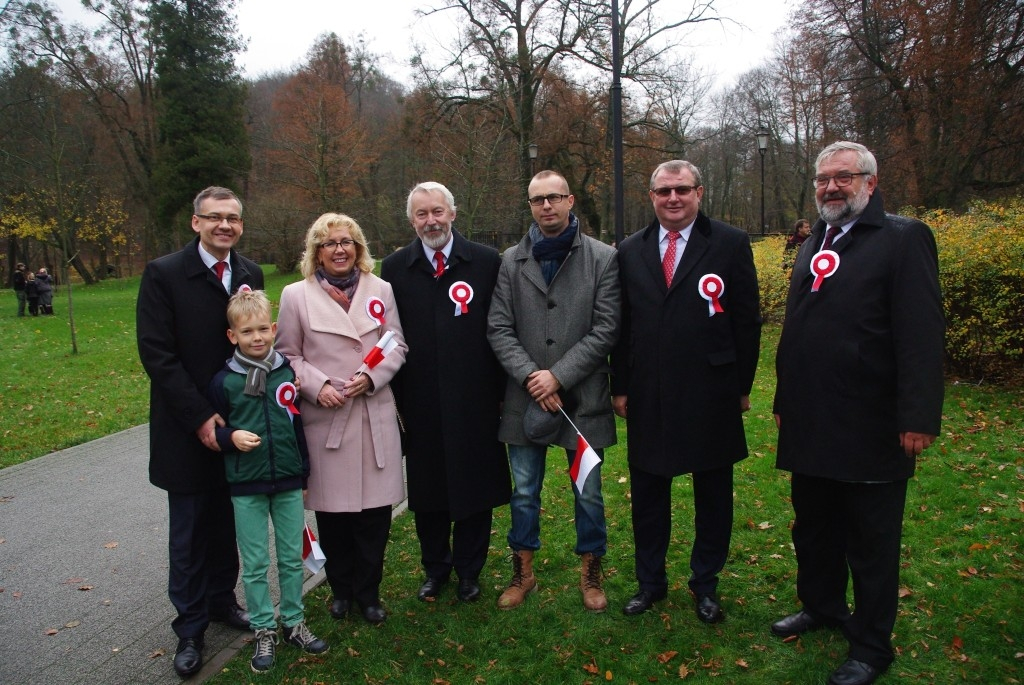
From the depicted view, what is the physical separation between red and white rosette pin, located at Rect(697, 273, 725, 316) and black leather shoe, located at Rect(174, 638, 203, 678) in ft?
10.1

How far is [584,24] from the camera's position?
2262 centimetres

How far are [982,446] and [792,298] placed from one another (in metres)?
4.44

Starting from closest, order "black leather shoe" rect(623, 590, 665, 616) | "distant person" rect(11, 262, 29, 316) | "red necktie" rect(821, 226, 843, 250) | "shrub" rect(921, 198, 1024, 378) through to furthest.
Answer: "red necktie" rect(821, 226, 843, 250) < "black leather shoe" rect(623, 590, 665, 616) < "shrub" rect(921, 198, 1024, 378) < "distant person" rect(11, 262, 29, 316)

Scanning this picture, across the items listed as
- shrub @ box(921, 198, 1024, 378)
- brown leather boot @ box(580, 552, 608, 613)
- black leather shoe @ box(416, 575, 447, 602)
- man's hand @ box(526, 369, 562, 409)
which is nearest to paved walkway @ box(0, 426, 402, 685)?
black leather shoe @ box(416, 575, 447, 602)

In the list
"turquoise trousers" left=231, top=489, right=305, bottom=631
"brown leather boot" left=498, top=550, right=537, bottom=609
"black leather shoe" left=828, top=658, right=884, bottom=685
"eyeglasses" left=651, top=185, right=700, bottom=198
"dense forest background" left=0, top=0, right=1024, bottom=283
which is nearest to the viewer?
"black leather shoe" left=828, top=658, right=884, bottom=685

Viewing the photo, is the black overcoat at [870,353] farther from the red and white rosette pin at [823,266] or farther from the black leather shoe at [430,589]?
the black leather shoe at [430,589]

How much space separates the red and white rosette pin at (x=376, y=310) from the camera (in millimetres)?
3805

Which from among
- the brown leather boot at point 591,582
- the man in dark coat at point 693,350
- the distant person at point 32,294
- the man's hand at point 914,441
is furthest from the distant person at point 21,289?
the man's hand at point 914,441

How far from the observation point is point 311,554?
12.1ft

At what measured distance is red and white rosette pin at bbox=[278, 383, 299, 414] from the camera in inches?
137

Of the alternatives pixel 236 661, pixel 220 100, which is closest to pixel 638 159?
pixel 220 100

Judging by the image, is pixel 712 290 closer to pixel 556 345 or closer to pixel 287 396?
pixel 556 345

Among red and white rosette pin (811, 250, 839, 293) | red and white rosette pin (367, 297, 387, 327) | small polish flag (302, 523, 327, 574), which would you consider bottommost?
small polish flag (302, 523, 327, 574)

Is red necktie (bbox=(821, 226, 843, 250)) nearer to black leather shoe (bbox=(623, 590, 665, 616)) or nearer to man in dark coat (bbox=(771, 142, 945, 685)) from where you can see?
man in dark coat (bbox=(771, 142, 945, 685))
